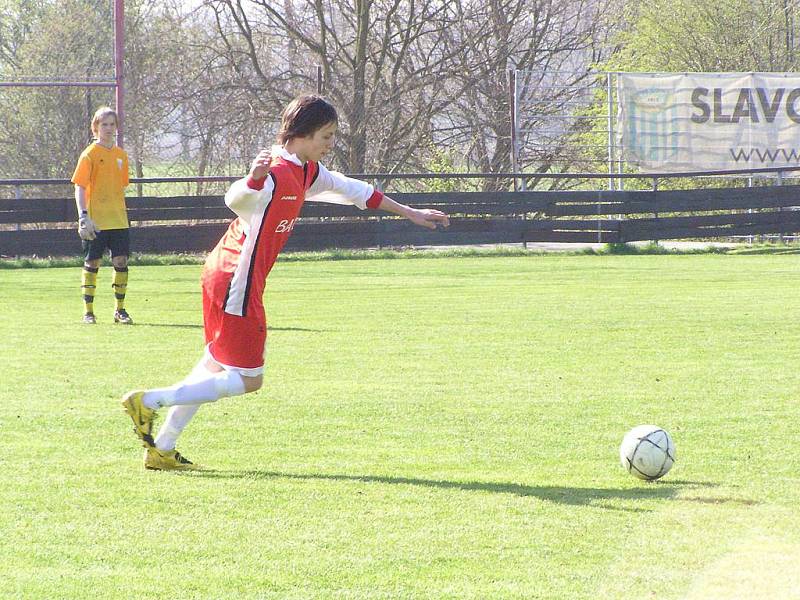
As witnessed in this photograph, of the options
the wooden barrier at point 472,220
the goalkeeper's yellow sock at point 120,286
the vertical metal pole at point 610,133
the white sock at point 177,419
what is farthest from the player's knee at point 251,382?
the vertical metal pole at point 610,133

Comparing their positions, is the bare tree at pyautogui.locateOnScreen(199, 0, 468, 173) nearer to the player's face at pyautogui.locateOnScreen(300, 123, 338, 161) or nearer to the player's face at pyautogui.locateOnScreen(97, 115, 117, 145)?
the player's face at pyautogui.locateOnScreen(97, 115, 117, 145)

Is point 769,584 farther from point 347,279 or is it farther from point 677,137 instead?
point 677,137

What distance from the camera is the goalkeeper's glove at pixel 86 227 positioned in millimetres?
11317

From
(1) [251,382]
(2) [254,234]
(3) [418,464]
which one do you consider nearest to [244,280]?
(2) [254,234]

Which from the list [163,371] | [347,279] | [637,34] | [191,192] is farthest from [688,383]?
[637,34]

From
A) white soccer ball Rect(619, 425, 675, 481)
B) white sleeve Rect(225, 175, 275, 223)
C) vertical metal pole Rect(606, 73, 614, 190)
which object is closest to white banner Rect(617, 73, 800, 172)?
vertical metal pole Rect(606, 73, 614, 190)

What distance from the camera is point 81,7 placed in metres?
21.5

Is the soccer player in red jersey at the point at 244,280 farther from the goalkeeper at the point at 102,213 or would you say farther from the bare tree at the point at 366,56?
the bare tree at the point at 366,56

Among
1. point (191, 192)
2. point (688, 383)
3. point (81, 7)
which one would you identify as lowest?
point (688, 383)

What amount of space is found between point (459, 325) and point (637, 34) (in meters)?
18.7

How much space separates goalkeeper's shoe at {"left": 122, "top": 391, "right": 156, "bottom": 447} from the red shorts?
392 millimetres

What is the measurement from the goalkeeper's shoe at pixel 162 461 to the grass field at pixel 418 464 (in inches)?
3.3

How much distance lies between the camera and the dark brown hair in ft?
17.7

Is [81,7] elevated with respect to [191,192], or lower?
elevated
